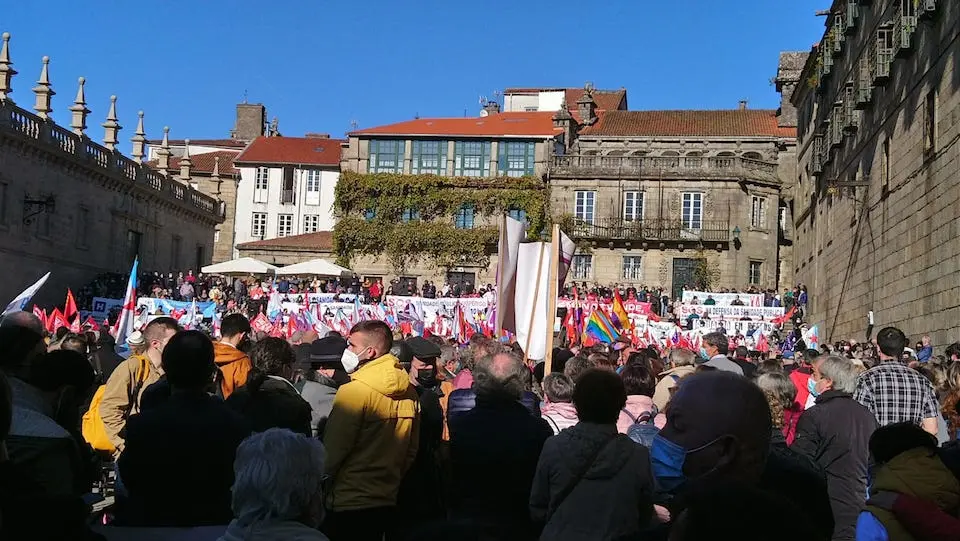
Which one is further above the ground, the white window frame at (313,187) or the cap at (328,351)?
the white window frame at (313,187)

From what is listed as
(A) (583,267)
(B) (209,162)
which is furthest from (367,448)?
(B) (209,162)

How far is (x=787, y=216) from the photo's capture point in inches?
2007

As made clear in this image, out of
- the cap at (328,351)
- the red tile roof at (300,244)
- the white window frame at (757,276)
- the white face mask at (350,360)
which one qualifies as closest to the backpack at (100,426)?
the cap at (328,351)

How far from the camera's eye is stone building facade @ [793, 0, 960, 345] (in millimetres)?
17062

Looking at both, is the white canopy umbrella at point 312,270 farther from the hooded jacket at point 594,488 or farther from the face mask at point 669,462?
the face mask at point 669,462

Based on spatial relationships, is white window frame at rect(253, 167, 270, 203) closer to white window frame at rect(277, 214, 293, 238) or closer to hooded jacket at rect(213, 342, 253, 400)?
white window frame at rect(277, 214, 293, 238)

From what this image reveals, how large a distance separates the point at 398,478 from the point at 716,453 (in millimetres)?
2959

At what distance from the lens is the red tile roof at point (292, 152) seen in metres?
62.3

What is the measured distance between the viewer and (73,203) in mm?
38250

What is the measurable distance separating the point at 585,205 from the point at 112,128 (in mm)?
23453

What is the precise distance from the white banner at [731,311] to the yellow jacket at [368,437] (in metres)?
25.3

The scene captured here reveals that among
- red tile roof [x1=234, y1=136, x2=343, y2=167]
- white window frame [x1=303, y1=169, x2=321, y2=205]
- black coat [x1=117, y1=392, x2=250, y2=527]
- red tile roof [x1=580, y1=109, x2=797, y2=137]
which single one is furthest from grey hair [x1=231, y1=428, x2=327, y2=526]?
white window frame [x1=303, y1=169, x2=321, y2=205]

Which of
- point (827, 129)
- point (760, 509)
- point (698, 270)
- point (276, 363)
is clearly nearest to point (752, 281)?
point (698, 270)

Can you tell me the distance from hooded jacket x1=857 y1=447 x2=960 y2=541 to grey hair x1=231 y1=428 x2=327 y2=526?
227 cm
